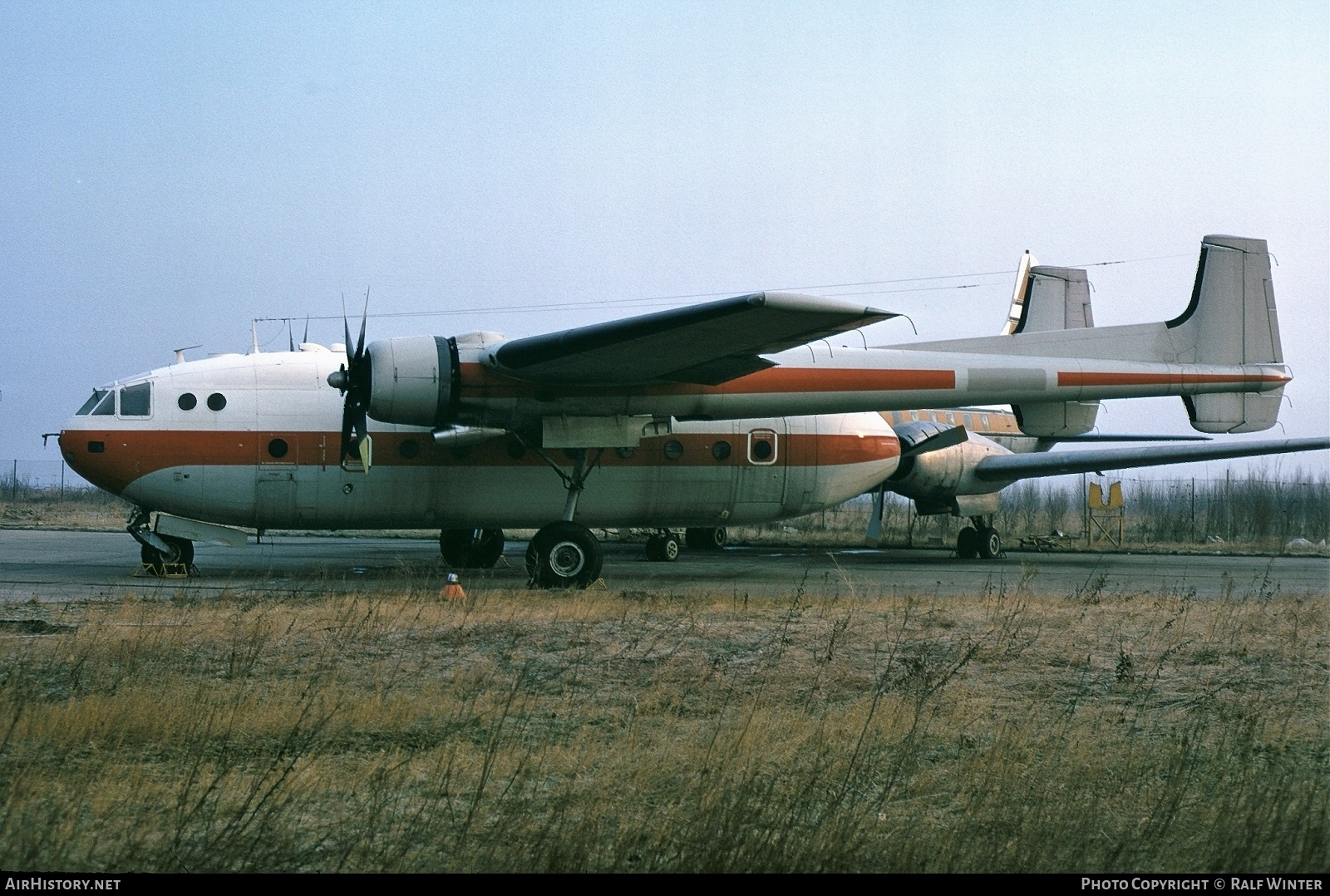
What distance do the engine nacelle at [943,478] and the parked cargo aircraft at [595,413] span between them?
553 centimetres

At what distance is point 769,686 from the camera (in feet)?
29.4

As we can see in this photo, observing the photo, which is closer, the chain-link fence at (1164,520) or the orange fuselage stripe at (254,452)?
the orange fuselage stripe at (254,452)

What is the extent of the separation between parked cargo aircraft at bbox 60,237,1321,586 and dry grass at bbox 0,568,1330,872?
425cm

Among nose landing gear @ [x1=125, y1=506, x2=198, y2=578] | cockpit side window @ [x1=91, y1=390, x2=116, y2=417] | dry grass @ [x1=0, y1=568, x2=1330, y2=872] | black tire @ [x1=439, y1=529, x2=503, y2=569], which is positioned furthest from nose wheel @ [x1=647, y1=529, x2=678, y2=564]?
dry grass @ [x1=0, y1=568, x2=1330, y2=872]

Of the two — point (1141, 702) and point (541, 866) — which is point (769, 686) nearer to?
point (1141, 702)

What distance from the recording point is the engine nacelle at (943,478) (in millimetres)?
26109

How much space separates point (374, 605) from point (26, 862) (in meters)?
8.62

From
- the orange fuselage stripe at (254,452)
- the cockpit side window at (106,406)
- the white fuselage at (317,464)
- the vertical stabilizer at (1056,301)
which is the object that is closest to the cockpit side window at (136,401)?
the white fuselage at (317,464)

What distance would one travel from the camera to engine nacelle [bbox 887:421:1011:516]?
26.1 metres

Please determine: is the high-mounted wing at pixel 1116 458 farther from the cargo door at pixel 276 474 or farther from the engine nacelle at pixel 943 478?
the cargo door at pixel 276 474

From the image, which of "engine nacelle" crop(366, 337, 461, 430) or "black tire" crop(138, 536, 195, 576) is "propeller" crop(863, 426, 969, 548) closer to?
"engine nacelle" crop(366, 337, 461, 430)

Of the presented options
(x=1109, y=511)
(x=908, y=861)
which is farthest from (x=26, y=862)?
(x=1109, y=511)

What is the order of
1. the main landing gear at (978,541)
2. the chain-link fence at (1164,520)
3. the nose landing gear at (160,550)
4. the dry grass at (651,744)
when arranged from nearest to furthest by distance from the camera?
the dry grass at (651,744), the nose landing gear at (160,550), the main landing gear at (978,541), the chain-link fence at (1164,520)

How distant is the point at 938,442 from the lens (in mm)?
25578
